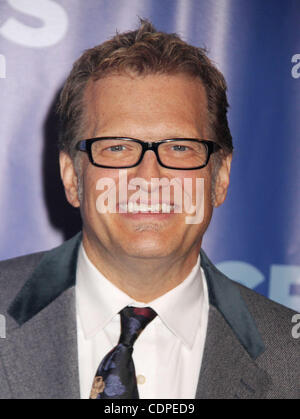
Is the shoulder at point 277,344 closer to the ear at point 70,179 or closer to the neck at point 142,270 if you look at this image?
the neck at point 142,270

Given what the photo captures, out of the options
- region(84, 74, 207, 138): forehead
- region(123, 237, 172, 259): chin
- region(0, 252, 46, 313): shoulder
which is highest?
region(84, 74, 207, 138): forehead

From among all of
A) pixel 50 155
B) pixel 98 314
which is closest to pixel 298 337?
pixel 98 314

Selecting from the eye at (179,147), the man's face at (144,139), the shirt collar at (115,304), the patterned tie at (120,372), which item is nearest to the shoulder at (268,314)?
the shirt collar at (115,304)

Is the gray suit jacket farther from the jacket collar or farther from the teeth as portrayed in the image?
the teeth

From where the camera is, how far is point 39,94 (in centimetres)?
211

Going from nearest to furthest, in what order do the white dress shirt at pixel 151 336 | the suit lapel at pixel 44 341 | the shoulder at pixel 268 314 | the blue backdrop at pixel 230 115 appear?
the suit lapel at pixel 44 341 < the white dress shirt at pixel 151 336 < the shoulder at pixel 268 314 < the blue backdrop at pixel 230 115

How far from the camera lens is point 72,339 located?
5.14 ft

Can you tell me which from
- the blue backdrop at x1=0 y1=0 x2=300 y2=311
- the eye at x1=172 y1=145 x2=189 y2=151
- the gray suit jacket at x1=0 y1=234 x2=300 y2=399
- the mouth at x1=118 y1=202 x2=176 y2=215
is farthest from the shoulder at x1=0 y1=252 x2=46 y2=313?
the eye at x1=172 y1=145 x2=189 y2=151

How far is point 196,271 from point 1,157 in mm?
937

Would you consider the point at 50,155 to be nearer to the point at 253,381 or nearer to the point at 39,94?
the point at 39,94

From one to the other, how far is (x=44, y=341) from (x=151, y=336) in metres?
0.35

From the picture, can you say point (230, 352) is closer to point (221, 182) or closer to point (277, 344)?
point (277, 344)

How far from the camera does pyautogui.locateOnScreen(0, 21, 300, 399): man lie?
1561mm

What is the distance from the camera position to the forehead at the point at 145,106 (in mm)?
1623
